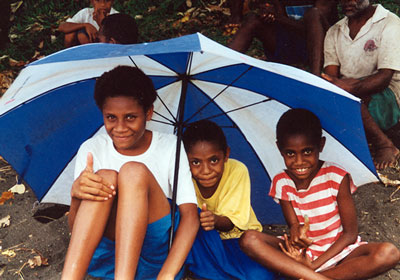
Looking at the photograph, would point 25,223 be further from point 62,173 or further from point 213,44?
point 213,44

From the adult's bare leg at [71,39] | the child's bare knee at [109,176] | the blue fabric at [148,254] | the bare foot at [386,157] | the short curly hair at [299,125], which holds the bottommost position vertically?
the blue fabric at [148,254]

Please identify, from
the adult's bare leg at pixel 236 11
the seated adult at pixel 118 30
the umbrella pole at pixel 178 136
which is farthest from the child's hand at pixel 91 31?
the umbrella pole at pixel 178 136

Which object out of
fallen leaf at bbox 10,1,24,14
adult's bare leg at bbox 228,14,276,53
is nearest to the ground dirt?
adult's bare leg at bbox 228,14,276,53

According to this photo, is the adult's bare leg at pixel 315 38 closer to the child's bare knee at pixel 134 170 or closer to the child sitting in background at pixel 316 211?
the child sitting in background at pixel 316 211

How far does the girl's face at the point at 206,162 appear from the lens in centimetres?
276

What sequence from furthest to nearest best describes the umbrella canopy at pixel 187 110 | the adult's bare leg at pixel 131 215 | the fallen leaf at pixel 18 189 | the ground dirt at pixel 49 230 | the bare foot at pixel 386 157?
the fallen leaf at pixel 18 189, the bare foot at pixel 386 157, the ground dirt at pixel 49 230, the umbrella canopy at pixel 187 110, the adult's bare leg at pixel 131 215

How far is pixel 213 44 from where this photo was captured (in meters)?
1.88

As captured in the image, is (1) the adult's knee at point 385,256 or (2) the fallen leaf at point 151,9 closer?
(1) the adult's knee at point 385,256

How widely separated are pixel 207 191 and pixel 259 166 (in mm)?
393

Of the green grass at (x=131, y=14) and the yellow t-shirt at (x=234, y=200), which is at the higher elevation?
the green grass at (x=131, y=14)

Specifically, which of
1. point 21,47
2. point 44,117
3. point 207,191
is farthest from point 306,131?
point 21,47

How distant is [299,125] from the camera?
8.49 ft

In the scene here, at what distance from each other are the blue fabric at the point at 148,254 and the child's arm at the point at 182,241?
10 centimetres

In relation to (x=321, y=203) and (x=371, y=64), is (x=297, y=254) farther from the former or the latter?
(x=371, y=64)
